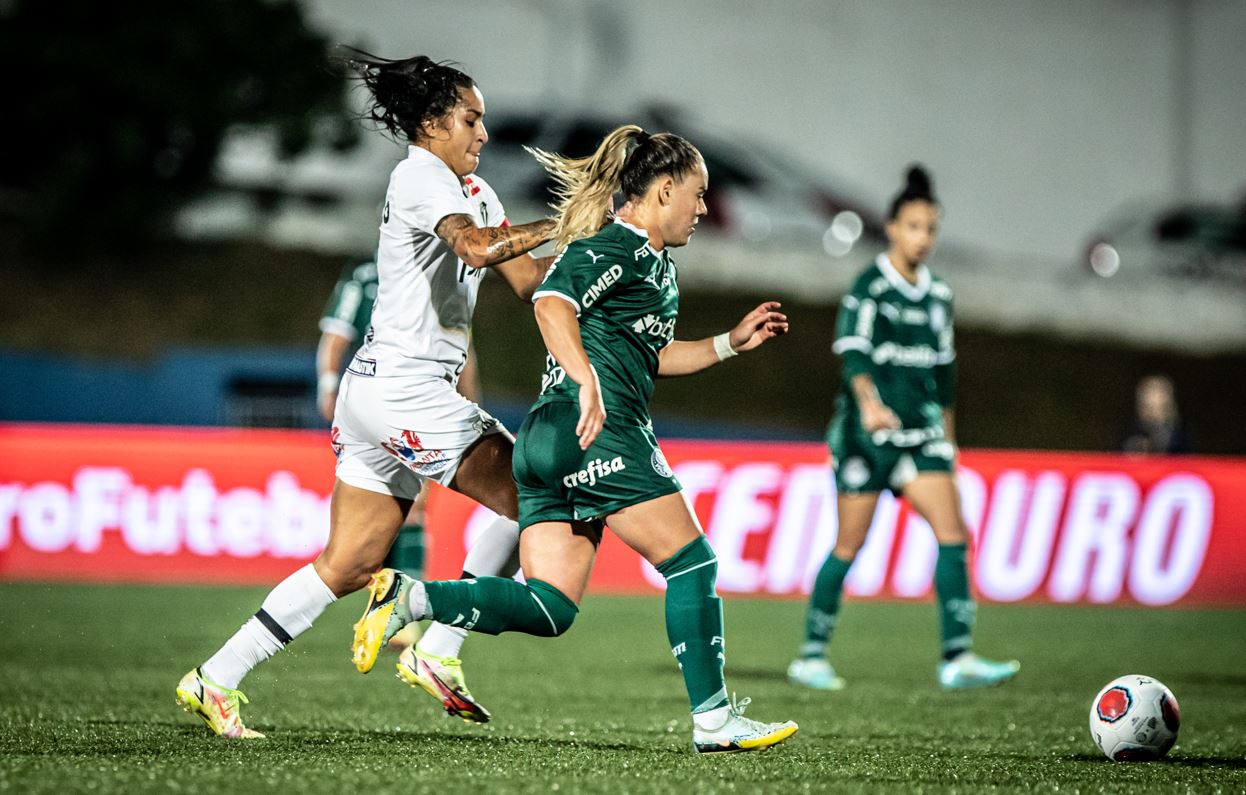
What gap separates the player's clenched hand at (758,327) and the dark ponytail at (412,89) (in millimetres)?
1249

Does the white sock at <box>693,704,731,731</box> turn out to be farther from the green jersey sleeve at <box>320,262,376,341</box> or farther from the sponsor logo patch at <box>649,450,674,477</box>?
the green jersey sleeve at <box>320,262,376,341</box>

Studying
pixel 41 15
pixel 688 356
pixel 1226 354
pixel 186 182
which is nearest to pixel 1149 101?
→ pixel 1226 354

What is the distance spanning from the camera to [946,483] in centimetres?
773

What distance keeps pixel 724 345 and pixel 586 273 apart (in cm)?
65

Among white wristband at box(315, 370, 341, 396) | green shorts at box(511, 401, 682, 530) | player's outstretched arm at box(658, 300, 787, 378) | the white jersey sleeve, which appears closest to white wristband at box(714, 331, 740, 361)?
player's outstretched arm at box(658, 300, 787, 378)

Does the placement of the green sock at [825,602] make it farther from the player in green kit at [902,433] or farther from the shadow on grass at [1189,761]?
the shadow on grass at [1189,761]

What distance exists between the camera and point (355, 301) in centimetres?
830

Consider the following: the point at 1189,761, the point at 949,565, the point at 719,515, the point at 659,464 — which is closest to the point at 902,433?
the point at 949,565

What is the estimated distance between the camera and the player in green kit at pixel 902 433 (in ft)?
25.3

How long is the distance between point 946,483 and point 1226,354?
17465 mm

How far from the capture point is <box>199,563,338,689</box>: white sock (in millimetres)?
5391

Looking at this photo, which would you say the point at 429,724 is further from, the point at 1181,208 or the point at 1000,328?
the point at 1181,208

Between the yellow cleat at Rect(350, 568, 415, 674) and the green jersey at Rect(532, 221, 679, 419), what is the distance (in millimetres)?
735

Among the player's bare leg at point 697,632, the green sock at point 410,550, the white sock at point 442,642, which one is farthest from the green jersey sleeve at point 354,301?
the player's bare leg at point 697,632
